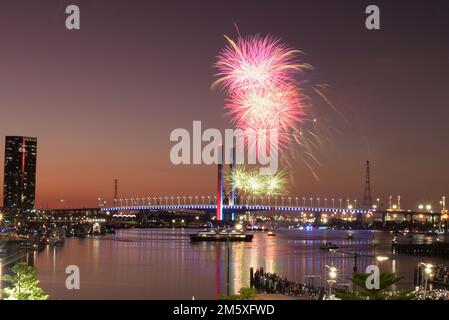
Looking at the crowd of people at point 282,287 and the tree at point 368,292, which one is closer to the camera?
the tree at point 368,292

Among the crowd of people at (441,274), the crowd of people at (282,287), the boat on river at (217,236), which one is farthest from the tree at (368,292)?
the boat on river at (217,236)

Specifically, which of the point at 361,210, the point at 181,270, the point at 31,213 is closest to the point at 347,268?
the point at 181,270

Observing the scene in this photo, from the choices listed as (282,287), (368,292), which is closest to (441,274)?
(282,287)

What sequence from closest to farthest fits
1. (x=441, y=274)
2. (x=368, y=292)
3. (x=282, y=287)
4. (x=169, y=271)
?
Answer: (x=368, y=292) < (x=282, y=287) < (x=441, y=274) < (x=169, y=271)

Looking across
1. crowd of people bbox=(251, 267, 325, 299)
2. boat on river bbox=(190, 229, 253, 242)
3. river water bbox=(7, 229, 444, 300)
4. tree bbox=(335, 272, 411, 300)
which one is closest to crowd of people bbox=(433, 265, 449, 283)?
river water bbox=(7, 229, 444, 300)

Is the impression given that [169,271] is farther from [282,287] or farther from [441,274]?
[441,274]

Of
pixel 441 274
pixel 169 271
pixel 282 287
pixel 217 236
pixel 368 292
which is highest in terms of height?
pixel 368 292

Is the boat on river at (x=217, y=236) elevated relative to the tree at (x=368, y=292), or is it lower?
lower

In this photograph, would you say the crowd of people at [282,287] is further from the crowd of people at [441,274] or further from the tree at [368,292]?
the tree at [368,292]
